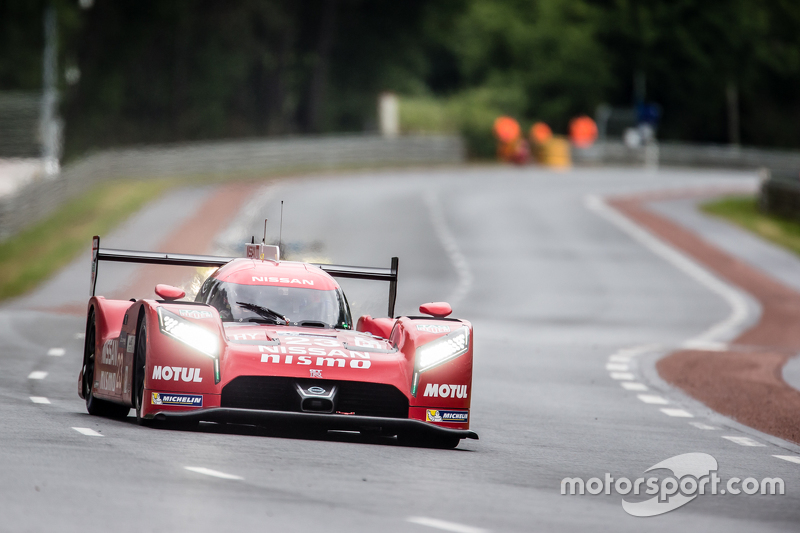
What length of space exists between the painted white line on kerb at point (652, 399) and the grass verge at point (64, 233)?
1774 cm

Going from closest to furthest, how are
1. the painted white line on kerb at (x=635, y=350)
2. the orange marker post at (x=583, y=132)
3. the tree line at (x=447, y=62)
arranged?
the painted white line on kerb at (x=635, y=350), the tree line at (x=447, y=62), the orange marker post at (x=583, y=132)

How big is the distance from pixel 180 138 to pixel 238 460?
71400 mm

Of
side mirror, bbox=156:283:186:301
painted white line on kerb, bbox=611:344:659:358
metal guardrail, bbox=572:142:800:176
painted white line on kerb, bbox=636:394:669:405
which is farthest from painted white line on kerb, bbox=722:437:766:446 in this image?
metal guardrail, bbox=572:142:800:176

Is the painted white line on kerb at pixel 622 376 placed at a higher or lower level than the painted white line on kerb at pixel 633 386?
lower

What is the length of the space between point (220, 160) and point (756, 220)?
20.8 m

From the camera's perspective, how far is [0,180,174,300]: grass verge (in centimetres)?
3441

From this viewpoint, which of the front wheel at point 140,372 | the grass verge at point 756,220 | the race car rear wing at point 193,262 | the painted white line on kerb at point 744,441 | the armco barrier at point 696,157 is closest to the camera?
the front wheel at point 140,372

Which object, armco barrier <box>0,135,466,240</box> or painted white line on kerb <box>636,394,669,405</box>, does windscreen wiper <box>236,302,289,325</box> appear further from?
armco barrier <box>0,135,466,240</box>

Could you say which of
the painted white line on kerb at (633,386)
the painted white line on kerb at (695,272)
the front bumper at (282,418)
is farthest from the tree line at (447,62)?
the front bumper at (282,418)

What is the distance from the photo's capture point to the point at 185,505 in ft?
25.5

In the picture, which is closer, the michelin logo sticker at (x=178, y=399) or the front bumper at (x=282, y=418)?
the front bumper at (x=282, y=418)

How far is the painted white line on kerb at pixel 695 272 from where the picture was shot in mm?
27280

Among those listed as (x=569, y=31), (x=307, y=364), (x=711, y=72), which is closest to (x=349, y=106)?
(x=569, y=31)

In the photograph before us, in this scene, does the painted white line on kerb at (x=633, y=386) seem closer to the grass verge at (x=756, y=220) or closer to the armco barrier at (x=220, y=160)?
the armco barrier at (x=220, y=160)
